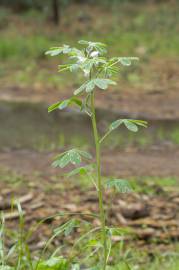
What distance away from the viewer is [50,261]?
2.93 meters

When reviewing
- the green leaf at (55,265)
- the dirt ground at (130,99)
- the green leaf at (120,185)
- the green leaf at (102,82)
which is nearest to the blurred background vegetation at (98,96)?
the dirt ground at (130,99)

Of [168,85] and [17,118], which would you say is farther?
[168,85]

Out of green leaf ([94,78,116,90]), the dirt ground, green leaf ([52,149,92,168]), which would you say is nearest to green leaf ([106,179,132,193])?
green leaf ([52,149,92,168])

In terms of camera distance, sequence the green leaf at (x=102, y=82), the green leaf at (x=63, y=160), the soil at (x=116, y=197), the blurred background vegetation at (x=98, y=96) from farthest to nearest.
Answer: the blurred background vegetation at (x=98, y=96)
the soil at (x=116, y=197)
the green leaf at (x=63, y=160)
the green leaf at (x=102, y=82)

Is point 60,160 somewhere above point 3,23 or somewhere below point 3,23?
above

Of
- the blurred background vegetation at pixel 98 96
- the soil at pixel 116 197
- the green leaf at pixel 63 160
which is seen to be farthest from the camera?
the blurred background vegetation at pixel 98 96

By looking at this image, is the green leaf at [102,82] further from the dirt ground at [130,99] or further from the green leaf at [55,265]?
the dirt ground at [130,99]

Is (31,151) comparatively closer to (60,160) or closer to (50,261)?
(50,261)

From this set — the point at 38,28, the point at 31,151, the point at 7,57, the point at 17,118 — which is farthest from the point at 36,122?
the point at 38,28

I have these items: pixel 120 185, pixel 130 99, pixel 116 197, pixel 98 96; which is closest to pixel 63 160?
pixel 120 185

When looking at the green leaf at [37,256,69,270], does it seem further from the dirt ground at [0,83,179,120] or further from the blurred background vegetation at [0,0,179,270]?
the dirt ground at [0,83,179,120]

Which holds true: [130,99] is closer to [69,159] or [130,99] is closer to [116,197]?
[116,197]

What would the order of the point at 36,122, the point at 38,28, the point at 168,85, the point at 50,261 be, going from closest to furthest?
the point at 50,261 → the point at 36,122 → the point at 168,85 → the point at 38,28

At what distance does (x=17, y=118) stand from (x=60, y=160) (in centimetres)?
879
